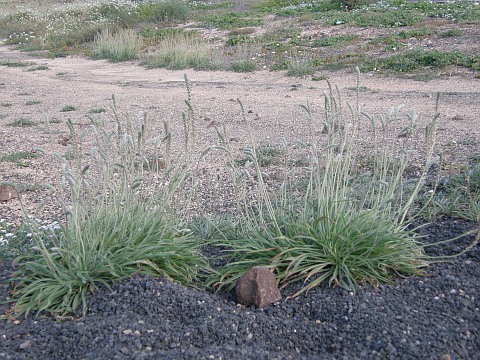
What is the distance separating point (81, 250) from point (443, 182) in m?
2.91

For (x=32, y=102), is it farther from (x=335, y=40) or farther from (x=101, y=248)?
(x=101, y=248)

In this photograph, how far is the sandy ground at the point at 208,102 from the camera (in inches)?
270

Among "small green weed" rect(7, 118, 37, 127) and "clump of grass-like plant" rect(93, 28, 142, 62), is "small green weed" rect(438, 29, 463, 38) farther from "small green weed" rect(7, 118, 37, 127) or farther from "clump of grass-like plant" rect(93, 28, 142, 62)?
"small green weed" rect(7, 118, 37, 127)

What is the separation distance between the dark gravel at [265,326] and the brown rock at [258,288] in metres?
0.05

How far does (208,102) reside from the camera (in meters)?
10.1

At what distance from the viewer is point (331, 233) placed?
357 centimetres

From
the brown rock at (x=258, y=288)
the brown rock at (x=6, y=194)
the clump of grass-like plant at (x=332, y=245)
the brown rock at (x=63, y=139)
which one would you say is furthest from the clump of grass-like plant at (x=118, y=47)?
the brown rock at (x=258, y=288)

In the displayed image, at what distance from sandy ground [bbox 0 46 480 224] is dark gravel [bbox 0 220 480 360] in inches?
91.2

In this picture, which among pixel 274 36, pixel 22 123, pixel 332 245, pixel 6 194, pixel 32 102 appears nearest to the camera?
pixel 332 245

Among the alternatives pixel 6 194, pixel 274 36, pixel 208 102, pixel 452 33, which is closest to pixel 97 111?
pixel 208 102

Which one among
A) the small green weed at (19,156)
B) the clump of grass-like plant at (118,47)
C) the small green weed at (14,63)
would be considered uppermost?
the small green weed at (19,156)

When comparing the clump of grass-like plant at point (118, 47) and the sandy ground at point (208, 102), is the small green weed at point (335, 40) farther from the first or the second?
the clump of grass-like plant at point (118, 47)

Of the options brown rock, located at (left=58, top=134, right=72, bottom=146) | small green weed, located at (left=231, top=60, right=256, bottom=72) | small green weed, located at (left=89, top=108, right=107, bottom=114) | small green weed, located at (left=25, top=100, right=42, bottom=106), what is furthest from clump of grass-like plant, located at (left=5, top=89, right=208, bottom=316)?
small green weed, located at (left=231, top=60, right=256, bottom=72)

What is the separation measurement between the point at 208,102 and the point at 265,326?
7364mm
